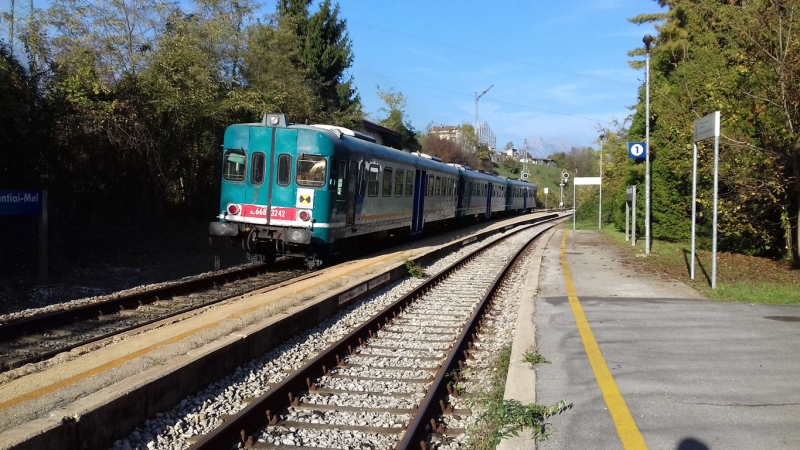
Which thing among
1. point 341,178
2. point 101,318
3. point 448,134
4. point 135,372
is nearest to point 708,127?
point 341,178

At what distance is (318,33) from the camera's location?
34.0 m

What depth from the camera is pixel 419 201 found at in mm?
20859

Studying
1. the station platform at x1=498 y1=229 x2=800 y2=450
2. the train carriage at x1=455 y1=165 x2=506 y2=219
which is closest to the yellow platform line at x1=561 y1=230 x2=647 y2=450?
the station platform at x1=498 y1=229 x2=800 y2=450

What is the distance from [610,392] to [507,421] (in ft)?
3.85

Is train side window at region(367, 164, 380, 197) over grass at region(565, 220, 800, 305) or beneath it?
over

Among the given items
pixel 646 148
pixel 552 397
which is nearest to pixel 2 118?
pixel 552 397

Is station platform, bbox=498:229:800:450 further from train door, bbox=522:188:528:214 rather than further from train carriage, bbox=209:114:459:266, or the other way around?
train door, bbox=522:188:528:214

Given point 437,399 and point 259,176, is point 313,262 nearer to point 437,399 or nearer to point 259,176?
point 259,176

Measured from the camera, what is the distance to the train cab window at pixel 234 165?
44.5 ft

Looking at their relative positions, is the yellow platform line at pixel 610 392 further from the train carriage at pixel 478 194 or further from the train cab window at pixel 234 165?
the train carriage at pixel 478 194

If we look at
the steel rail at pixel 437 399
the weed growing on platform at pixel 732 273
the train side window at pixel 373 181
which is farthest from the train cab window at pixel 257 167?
the weed growing on platform at pixel 732 273

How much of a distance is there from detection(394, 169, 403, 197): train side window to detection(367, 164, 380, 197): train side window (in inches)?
63.8

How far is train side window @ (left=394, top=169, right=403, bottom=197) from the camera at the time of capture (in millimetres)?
17902

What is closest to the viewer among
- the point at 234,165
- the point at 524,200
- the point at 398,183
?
the point at 234,165
